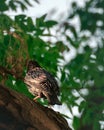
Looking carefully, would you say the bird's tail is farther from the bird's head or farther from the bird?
the bird's head

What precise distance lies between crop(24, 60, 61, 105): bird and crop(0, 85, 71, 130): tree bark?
0.80ft

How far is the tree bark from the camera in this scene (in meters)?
8.03

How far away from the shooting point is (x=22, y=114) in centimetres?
820

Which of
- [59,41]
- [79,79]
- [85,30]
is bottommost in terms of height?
[85,30]

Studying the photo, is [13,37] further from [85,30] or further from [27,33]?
[85,30]

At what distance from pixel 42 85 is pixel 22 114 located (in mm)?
793

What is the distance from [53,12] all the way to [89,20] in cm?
107

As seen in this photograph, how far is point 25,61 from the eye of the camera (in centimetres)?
962

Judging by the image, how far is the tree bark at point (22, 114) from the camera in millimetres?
8031

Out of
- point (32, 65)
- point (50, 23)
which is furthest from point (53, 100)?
point (50, 23)

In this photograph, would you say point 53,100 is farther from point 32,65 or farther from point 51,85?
point 32,65

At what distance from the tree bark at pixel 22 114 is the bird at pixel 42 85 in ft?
0.80

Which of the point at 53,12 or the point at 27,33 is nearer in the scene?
the point at 27,33

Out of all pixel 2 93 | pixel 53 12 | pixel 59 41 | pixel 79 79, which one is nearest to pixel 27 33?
pixel 59 41
